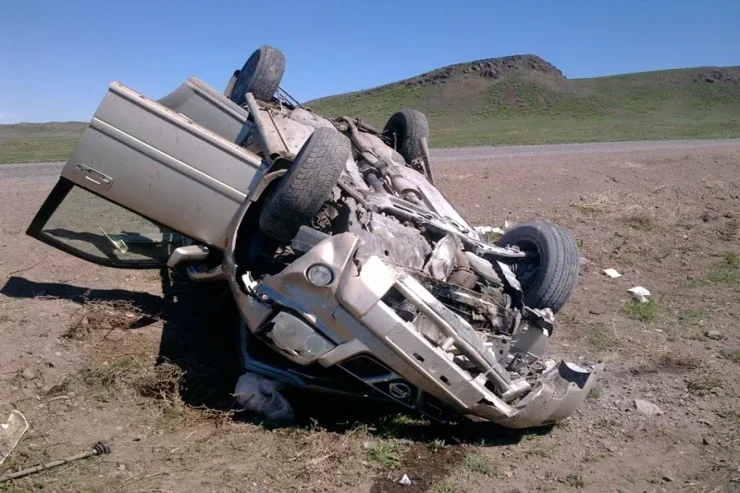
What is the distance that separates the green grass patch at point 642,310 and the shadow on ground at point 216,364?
2505mm

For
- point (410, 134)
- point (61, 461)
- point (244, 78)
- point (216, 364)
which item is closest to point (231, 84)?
point (244, 78)

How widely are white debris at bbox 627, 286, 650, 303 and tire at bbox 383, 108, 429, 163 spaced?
103 inches

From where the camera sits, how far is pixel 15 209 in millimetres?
8641

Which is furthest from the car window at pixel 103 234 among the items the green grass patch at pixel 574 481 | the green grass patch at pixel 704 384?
the green grass patch at pixel 704 384

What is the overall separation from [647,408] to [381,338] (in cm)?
201

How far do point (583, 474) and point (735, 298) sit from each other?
12.7 feet

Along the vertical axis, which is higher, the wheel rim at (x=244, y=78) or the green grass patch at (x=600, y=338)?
the wheel rim at (x=244, y=78)

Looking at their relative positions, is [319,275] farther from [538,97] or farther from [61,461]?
[538,97]

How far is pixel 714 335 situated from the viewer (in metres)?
5.70

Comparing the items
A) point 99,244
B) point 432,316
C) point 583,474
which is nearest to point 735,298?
point 583,474

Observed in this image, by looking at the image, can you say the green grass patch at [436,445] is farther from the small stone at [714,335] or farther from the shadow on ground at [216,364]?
the small stone at [714,335]

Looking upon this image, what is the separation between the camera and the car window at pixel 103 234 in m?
5.25

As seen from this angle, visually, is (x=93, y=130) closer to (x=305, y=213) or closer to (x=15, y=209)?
(x=305, y=213)

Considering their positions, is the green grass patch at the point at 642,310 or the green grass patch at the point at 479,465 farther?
the green grass patch at the point at 642,310
